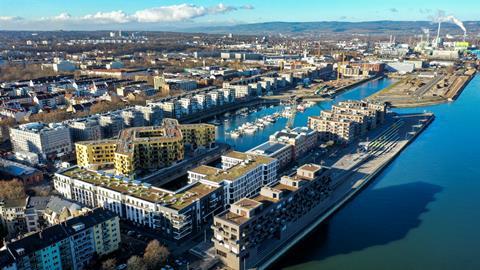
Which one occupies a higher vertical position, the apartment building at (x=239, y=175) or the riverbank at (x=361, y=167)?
the apartment building at (x=239, y=175)

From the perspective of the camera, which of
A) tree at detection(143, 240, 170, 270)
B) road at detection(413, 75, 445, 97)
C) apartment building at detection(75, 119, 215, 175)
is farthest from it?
road at detection(413, 75, 445, 97)

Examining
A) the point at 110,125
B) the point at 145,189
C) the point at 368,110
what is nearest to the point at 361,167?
the point at 368,110

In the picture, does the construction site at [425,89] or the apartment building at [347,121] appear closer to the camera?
the apartment building at [347,121]

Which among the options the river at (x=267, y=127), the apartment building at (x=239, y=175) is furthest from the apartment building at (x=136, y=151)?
the river at (x=267, y=127)

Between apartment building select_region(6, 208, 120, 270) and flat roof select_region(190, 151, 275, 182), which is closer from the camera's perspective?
apartment building select_region(6, 208, 120, 270)

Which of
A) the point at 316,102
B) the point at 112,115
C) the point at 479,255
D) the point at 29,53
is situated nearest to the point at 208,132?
the point at 112,115

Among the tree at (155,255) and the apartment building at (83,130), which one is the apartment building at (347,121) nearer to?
the apartment building at (83,130)

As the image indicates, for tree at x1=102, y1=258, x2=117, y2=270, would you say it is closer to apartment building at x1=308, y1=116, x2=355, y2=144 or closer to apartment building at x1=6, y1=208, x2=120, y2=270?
apartment building at x1=6, y1=208, x2=120, y2=270

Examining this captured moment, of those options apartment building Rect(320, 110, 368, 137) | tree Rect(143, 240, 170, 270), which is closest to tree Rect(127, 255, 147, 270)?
tree Rect(143, 240, 170, 270)
